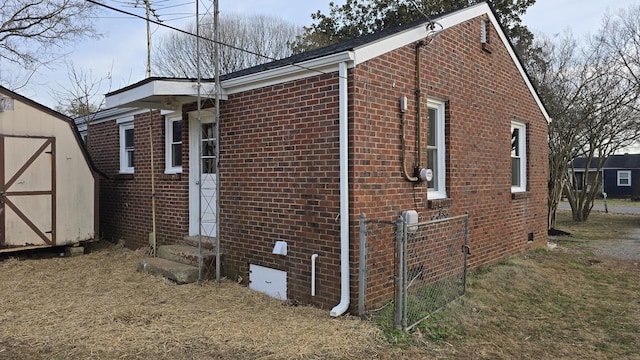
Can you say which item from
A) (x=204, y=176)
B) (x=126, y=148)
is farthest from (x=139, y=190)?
(x=204, y=176)

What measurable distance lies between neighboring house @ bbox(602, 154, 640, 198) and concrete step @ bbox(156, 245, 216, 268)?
130 ft

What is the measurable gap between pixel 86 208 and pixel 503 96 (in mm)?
8508

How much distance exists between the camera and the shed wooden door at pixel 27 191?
315 inches

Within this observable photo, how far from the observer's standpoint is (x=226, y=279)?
6.55 m

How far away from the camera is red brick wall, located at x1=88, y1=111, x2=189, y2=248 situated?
7.91 metres

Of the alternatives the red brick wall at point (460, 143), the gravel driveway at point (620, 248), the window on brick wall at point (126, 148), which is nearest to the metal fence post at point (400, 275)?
the red brick wall at point (460, 143)

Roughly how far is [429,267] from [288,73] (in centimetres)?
328

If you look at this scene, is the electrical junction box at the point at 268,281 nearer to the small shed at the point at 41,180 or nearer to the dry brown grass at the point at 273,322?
the dry brown grass at the point at 273,322

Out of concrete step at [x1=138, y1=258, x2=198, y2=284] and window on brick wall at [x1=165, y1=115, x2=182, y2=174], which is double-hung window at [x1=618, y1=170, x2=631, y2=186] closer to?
window on brick wall at [x1=165, y1=115, x2=182, y2=174]

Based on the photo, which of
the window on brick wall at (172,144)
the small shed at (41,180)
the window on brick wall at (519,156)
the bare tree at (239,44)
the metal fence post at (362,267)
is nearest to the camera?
the metal fence post at (362,267)

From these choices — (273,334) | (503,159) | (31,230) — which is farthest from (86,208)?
(503,159)

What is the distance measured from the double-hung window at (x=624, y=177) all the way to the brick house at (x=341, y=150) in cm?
3503

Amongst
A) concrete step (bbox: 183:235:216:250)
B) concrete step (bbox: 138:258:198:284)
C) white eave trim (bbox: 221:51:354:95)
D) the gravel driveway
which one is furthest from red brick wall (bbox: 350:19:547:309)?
concrete step (bbox: 183:235:216:250)

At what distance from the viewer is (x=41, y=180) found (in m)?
8.44
